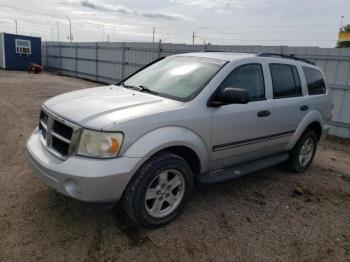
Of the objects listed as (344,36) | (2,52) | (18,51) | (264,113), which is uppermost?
(344,36)

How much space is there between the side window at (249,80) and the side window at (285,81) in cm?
28

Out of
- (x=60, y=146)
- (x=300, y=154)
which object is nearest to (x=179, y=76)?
(x=60, y=146)

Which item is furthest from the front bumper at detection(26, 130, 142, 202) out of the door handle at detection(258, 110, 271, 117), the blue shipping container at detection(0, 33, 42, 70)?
the blue shipping container at detection(0, 33, 42, 70)

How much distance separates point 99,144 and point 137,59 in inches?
519

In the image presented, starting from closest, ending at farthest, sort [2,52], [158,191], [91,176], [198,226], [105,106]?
[91,176] → [105,106] → [158,191] → [198,226] → [2,52]

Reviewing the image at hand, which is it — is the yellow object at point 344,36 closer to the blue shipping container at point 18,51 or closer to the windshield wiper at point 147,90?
the blue shipping container at point 18,51

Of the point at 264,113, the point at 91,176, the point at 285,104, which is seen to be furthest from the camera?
the point at 285,104

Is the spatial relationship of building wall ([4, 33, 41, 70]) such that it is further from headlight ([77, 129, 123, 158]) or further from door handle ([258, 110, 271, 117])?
headlight ([77, 129, 123, 158])

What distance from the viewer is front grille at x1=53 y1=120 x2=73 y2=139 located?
9.55 ft

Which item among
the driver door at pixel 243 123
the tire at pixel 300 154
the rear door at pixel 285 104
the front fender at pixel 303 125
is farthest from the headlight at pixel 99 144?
the tire at pixel 300 154

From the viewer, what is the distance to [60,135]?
3021 mm

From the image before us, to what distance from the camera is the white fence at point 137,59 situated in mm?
7895

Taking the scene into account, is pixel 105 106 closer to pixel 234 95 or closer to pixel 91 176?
pixel 91 176

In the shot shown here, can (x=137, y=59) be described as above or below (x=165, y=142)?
above
